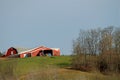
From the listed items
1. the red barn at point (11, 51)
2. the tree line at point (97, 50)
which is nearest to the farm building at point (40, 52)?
the red barn at point (11, 51)

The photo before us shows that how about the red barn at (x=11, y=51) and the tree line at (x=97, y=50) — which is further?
the red barn at (x=11, y=51)

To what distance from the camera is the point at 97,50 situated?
145 feet

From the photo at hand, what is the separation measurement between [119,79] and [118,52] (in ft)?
68.5

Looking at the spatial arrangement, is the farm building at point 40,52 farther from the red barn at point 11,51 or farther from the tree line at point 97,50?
the tree line at point 97,50

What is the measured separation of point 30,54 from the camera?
67625mm

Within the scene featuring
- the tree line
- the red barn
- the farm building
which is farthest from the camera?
the red barn

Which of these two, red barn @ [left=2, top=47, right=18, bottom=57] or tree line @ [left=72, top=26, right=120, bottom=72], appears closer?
tree line @ [left=72, top=26, right=120, bottom=72]

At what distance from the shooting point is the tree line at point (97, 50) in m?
37.5

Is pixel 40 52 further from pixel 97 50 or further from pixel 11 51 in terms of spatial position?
pixel 97 50

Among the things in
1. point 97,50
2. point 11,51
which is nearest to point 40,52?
point 11,51

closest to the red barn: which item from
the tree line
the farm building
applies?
the farm building

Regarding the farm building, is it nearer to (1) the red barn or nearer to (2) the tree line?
(1) the red barn

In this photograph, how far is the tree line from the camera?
37.5 meters

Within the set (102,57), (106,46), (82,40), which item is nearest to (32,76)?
(102,57)
